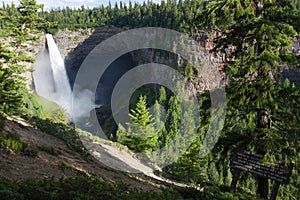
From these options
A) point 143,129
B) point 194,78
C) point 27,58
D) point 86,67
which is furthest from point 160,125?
point 27,58

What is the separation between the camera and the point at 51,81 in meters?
91.8

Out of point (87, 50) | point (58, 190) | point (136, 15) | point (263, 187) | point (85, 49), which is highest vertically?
point (136, 15)

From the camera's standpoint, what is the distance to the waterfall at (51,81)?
89.4 m

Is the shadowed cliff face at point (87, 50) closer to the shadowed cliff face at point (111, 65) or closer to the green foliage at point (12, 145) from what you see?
the shadowed cliff face at point (111, 65)

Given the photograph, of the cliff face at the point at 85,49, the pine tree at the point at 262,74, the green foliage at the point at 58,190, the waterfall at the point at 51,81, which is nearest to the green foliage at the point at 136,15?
the cliff face at the point at 85,49

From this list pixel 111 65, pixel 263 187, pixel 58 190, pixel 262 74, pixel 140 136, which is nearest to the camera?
pixel 58 190

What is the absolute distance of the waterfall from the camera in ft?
293

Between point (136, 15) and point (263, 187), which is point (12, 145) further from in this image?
point (136, 15)

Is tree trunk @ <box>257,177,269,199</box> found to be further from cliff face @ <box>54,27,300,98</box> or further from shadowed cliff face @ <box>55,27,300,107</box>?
cliff face @ <box>54,27,300,98</box>

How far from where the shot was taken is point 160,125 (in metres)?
71.8

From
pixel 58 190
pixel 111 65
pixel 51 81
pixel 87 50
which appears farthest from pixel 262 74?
pixel 87 50

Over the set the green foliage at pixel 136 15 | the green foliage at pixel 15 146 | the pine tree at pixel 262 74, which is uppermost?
the green foliage at pixel 136 15

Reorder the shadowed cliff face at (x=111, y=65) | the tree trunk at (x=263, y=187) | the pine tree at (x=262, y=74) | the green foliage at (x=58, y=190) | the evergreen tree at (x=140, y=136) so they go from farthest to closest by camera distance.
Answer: the shadowed cliff face at (x=111, y=65) → the evergreen tree at (x=140, y=136) → the tree trunk at (x=263, y=187) → the pine tree at (x=262, y=74) → the green foliage at (x=58, y=190)

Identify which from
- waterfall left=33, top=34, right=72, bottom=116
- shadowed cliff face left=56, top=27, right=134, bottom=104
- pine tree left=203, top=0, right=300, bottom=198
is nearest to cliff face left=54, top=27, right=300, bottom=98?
shadowed cliff face left=56, top=27, right=134, bottom=104
